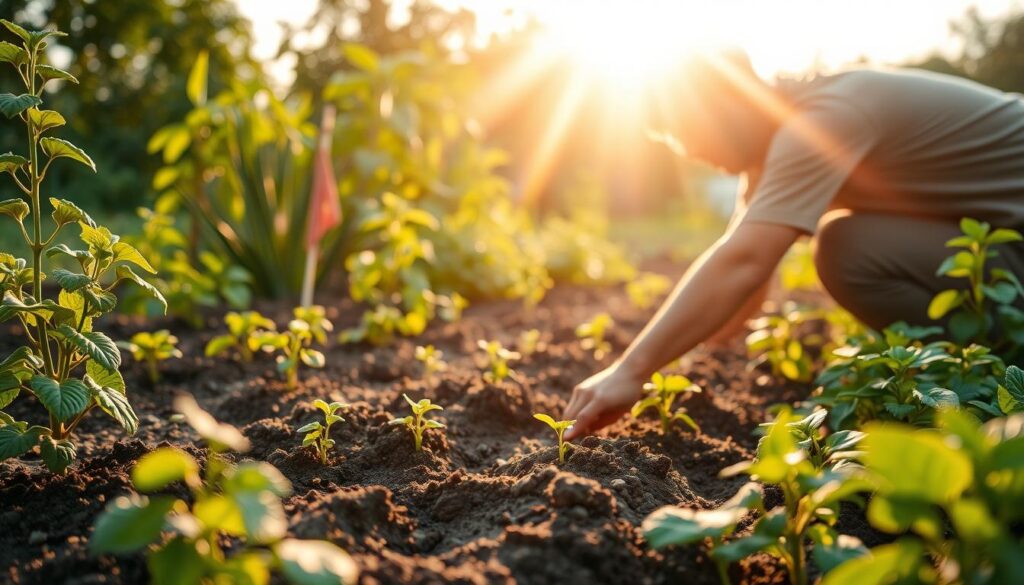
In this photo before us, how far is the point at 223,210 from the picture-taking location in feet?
14.3

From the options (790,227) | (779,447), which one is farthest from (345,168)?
(779,447)

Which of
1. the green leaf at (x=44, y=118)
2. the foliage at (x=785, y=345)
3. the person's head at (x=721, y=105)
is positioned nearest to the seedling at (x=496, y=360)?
the foliage at (x=785, y=345)

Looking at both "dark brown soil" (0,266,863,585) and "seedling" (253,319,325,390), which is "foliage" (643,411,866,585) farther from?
"seedling" (253,319,325,390)

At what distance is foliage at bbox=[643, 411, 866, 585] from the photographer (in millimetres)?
1004

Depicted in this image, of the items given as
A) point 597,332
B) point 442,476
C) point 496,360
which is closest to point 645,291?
point 597,332

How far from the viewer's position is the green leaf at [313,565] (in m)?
0.86

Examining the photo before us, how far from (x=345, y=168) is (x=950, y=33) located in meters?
28.3

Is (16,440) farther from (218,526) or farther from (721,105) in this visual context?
(721,105)

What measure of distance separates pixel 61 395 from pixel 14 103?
50 cm

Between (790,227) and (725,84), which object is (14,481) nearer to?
(790,227)

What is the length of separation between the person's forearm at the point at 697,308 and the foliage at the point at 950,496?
96 centimetres

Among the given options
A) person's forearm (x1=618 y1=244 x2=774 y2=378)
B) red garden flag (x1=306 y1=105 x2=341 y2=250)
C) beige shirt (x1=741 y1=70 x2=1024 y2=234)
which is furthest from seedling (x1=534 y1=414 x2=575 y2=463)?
red garden flag (x1=306 y1=105 x2=341 y2=250)

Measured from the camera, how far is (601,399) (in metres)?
1.87

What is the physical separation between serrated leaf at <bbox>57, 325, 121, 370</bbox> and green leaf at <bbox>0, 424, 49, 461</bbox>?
0.17 metres
